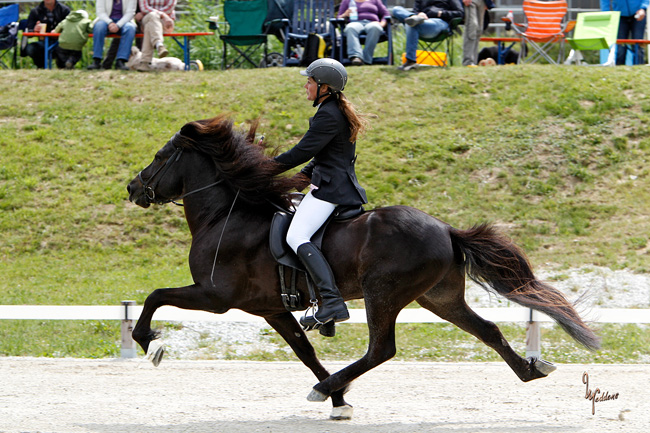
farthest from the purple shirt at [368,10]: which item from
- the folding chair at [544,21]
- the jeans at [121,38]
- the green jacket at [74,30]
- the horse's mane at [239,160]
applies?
the horse's mane at [239,160]

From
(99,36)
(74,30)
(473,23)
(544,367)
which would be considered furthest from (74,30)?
(544,367)

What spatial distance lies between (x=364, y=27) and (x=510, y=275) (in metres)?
10.6

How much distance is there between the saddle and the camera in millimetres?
5684

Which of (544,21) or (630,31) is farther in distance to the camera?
(630,31)

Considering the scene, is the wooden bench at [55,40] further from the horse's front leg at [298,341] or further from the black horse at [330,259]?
the horse's front leg at [298,341]

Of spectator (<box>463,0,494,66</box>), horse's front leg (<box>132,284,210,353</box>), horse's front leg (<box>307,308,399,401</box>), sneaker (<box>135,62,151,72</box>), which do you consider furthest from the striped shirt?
horse's front leg (<box>307,308,399,401</box>)

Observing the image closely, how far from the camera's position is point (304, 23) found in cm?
1650

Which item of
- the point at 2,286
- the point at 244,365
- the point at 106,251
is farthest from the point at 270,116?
the point at 244,365

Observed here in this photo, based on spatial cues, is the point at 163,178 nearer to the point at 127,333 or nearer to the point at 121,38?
the point at 127,333

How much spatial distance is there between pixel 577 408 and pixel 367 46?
11.1m

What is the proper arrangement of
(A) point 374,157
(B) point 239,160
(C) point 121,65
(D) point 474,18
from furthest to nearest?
(C) point 121,65 < (D) point 474,18 < (A) point 374,157 < (B) point 239,160

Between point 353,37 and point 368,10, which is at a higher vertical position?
point 368,10

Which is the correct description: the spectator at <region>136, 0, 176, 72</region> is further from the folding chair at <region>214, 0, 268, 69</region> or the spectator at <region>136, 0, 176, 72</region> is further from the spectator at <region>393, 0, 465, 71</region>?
the spectator at <region>393, 0, 465, 71</region>

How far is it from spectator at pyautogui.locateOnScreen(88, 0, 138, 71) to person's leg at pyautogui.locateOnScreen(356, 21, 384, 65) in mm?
4605
